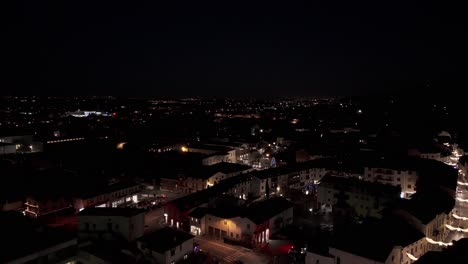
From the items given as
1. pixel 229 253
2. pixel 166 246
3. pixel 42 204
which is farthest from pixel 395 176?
pixel 42 204

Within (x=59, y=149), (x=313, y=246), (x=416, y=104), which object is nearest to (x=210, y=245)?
(x=313, y=246)

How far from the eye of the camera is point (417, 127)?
142ft

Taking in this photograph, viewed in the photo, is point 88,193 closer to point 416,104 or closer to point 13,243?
point 13,243

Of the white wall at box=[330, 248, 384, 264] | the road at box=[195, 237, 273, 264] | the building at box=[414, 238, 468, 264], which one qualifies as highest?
the building at box=[414, 238, 468, 264]

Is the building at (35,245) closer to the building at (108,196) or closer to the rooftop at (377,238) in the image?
the building at (108,196)

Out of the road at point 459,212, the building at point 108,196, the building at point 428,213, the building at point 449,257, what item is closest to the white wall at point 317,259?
the building at point 449,257

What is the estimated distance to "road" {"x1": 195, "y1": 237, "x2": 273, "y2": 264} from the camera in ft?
35.5

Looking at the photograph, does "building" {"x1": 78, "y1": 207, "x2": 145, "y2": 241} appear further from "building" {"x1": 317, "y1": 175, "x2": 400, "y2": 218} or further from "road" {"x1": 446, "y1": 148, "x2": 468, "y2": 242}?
"road" {"x1": 446, "y1": 148, "x2": 468, "y2": 242}

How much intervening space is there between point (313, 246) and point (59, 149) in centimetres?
2496

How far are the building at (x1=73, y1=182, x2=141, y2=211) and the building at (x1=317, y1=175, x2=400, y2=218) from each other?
8.77 meters

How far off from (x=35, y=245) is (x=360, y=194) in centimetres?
1193

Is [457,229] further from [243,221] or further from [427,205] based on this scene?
[243,221]

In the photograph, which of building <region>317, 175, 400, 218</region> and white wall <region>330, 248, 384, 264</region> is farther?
building <region>317, 175, 400, 218</region>

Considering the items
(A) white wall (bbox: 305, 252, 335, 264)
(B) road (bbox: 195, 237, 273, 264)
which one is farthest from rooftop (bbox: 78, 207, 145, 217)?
(A) white wall (bbox: 305, 252, 335, 264)
